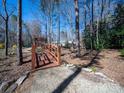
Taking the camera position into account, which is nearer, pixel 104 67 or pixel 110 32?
pixel 104 67

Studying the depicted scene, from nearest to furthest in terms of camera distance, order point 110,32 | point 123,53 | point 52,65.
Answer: point 52,65, point 123,53, point 110,32

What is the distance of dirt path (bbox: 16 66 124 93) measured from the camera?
6.41m

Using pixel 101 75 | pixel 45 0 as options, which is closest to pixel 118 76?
pixel 101 75

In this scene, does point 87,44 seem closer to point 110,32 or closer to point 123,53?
point 110,32

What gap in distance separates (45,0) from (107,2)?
855 centimetres

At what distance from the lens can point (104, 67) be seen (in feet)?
30.9

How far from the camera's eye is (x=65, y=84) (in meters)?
6.86

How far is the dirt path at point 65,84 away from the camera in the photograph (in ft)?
21.0

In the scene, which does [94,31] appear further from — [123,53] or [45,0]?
[123,53]

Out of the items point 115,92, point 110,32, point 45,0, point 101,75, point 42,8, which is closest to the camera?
point 115,92

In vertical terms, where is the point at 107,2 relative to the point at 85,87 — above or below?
above

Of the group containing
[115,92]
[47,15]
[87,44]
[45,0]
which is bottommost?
[115,92]

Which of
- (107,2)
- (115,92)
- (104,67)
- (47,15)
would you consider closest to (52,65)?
(104,67)

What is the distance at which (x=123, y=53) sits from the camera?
11.8 metres
